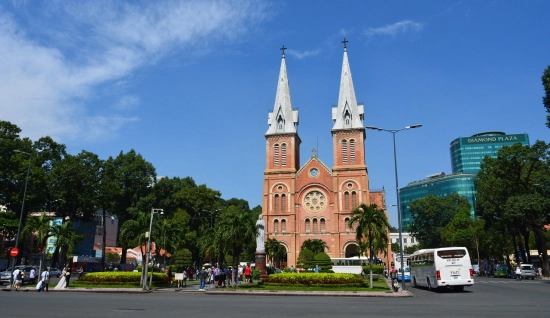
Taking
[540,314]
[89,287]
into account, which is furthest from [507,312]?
[89,287]

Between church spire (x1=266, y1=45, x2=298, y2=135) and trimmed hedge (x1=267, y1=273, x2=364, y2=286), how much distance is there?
42.6 metres

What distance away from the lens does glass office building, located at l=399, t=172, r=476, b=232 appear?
133375mm

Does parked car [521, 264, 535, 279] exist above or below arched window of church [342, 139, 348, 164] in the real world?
below

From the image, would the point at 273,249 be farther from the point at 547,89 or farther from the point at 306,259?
the point at 547,89

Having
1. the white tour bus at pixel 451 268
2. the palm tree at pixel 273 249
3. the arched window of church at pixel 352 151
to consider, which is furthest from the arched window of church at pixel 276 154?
the white tour bus at pixel 451 268

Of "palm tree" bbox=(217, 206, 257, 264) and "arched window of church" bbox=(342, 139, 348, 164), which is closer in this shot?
"palm tree" bbox=(217, 206, 257, 264)

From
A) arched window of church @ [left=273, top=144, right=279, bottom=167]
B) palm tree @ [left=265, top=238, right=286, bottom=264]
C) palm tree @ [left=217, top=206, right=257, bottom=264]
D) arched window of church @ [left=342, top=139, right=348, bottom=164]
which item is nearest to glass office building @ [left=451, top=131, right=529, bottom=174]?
arched window of church @ [left=342, top=139, right=348, bottom=164]

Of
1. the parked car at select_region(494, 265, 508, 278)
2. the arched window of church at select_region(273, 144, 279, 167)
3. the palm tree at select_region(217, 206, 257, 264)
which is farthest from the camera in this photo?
the arched window of church at select_region(273, 144, 279, 167)

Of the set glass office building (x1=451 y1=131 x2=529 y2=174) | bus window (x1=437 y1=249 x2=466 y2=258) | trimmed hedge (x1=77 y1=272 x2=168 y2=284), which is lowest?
trimmed hedge (x1=77 y1=272 x2=168 y2=284)

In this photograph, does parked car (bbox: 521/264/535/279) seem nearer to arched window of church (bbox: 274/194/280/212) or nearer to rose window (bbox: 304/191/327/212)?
rose window (bbox: 304/191/327/212)

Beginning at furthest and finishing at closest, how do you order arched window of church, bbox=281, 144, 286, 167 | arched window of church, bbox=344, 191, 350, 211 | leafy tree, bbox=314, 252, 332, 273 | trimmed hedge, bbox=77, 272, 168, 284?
arched window of church, bbox=281, 144, 286, 167, arched window of church, bbox=344, 191, 350, 211, leafy tree, bbox=314, 252, 332, 273, trimmed hedge, bbox=77, 272, 168, 284

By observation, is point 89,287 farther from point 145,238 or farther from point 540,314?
point 540,314

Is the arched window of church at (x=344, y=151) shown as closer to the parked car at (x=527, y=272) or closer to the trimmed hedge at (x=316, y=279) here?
the parked car at (x=527, y=272)

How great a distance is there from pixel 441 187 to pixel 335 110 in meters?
85.7
